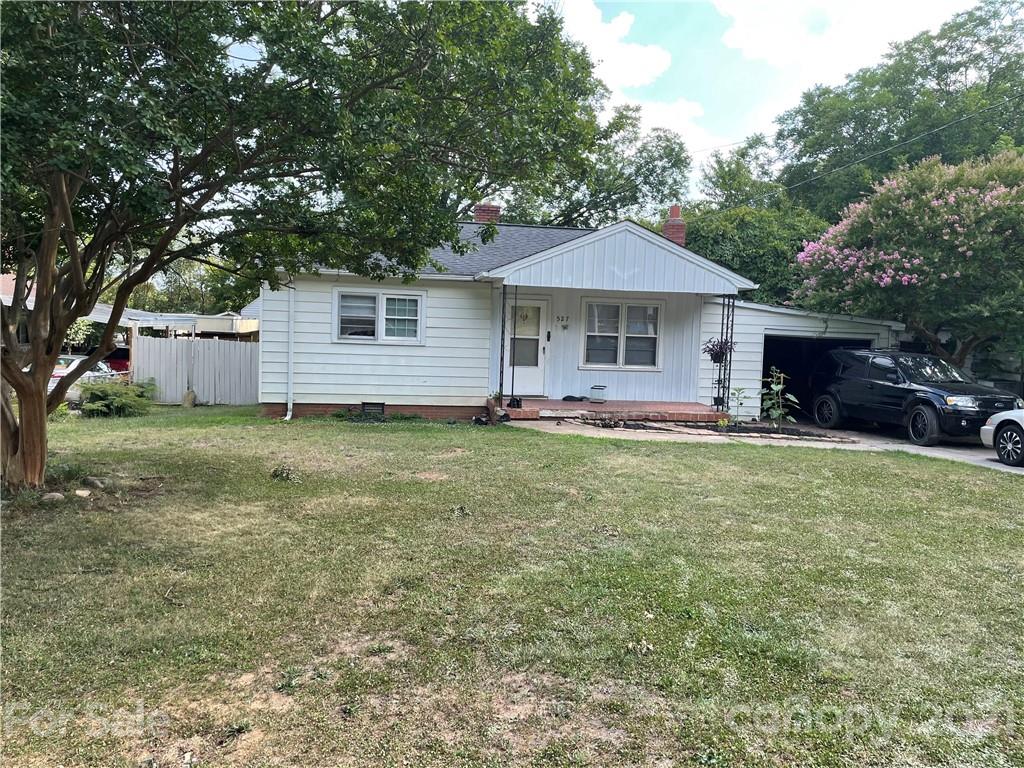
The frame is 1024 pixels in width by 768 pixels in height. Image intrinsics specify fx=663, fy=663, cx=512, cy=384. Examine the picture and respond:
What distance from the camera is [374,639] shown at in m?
3.41

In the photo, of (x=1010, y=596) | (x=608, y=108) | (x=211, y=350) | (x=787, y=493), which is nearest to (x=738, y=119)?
(x=608, y=108)

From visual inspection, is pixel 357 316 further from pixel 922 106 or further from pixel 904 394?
pixel 922 106

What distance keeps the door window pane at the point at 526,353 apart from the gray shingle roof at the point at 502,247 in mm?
1681

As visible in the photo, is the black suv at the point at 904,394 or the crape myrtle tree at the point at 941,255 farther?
the crape myrtle tree at the point at 941,255

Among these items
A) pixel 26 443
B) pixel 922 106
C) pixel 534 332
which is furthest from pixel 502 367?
pixel 922 106

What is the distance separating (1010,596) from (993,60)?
29832 millimetres

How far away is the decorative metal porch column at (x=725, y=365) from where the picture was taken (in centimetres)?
1345

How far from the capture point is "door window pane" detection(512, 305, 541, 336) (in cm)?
1357

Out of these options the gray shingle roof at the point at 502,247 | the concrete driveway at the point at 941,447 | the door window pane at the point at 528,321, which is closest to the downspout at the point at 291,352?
the gray shingle roof at the point at 502,247

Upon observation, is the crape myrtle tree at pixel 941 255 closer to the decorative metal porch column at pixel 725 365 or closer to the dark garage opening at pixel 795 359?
the dark garage opening at pixel 795 359

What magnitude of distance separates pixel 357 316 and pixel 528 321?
135 inches

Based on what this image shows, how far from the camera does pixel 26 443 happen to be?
584cm

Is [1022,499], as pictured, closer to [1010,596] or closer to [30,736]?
[1010,596]

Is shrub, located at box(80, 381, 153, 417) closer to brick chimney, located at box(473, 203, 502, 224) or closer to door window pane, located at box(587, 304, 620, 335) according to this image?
brick chimney, located at box(473, 203, 502, 224)
